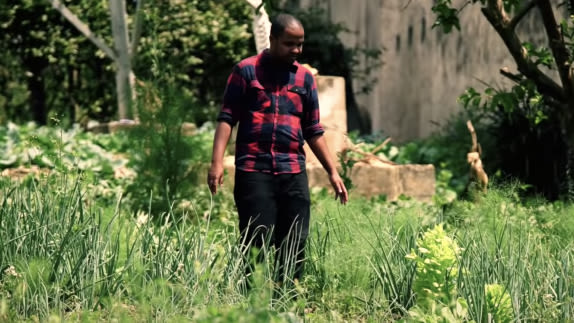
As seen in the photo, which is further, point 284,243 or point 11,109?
point 11,109

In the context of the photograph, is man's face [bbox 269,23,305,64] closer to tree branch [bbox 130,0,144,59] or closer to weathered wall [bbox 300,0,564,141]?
weathered wall [bbox 300,0,564,141]

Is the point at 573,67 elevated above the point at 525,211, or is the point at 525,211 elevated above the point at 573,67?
the point at 573,67

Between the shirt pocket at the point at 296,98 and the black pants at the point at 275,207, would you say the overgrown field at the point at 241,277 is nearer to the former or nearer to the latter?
the black pants at the point at 275,207

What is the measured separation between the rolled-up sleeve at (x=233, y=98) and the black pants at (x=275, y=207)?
214 mm

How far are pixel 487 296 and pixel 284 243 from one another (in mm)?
1003

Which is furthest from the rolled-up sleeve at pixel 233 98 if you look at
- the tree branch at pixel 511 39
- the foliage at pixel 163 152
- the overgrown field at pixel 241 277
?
the foliage at pixel 163 152

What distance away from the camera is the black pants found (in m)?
3.76

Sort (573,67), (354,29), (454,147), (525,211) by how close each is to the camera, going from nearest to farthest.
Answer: (525,211), (573,67), (454,147), (354,29)

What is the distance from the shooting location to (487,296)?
310 cm

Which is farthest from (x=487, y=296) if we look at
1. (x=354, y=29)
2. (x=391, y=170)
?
(x=354, y=29)

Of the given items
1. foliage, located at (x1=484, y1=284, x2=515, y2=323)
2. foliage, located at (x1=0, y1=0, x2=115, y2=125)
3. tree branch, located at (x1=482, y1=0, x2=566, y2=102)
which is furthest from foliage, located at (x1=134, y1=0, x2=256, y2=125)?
foliage, located at (x1=484, y1=284, x2=515, y2=323)

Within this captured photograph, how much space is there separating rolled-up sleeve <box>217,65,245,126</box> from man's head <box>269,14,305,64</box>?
156mm

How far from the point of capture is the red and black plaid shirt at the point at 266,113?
375cm

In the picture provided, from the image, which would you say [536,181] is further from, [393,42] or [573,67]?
[393,42]
